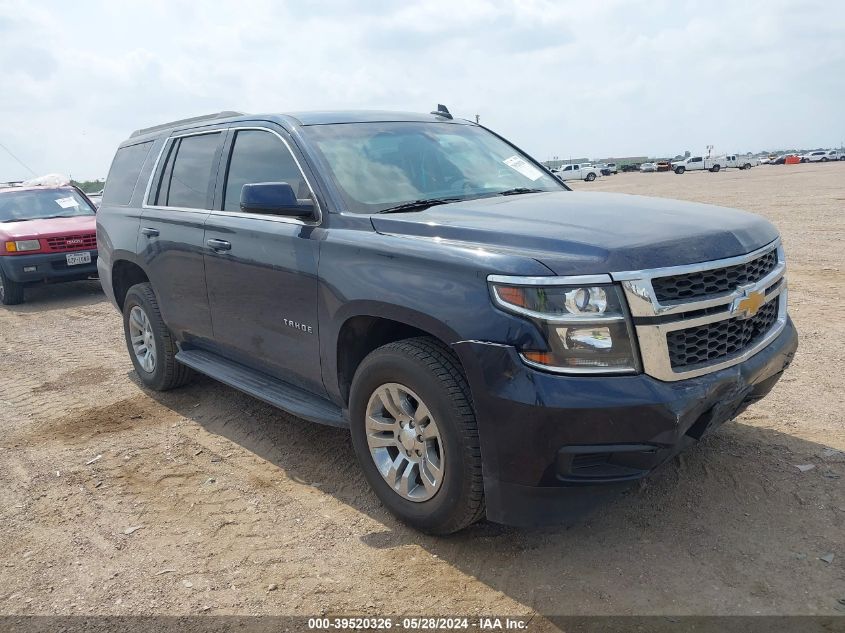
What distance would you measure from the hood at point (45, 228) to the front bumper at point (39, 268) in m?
0.30

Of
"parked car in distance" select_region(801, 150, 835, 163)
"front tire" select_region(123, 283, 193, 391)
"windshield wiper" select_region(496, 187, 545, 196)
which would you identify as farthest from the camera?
"parked car in distance" select_region(801, 150, 835, 163)

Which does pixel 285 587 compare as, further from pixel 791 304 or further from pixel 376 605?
pixel 791 304

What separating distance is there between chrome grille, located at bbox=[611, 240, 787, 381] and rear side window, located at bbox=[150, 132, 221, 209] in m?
3.02

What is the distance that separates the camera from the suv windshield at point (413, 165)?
377 centimetres

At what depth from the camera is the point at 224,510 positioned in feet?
12.3

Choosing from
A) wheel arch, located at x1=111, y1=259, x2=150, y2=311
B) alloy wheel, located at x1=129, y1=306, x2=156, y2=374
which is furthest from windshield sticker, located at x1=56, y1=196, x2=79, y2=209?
alloy wheel, located at x1=129, y1=306, x2=156, y2=374

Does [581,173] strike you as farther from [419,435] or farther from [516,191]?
[419,435]

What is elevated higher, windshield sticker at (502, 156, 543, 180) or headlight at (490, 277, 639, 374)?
windshield sticker at (502, 156, 543, 180)

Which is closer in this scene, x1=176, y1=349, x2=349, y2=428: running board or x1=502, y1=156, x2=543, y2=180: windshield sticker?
x1=176, y1=349, x2=349, y2=428: running board

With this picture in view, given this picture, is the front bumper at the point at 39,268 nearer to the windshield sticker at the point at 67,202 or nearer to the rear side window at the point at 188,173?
the windshield sticker at the point at 67,202

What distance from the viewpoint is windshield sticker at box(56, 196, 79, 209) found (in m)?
11.8

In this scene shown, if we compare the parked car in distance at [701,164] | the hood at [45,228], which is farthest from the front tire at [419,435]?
the parked car in distance at [701,164]

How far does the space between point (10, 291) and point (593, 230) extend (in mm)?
9958

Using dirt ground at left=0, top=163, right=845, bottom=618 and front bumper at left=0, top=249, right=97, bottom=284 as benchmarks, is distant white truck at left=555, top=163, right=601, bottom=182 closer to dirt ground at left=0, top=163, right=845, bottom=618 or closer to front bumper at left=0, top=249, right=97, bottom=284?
front bumper at left=0, top=249, right=97, bottom=284
